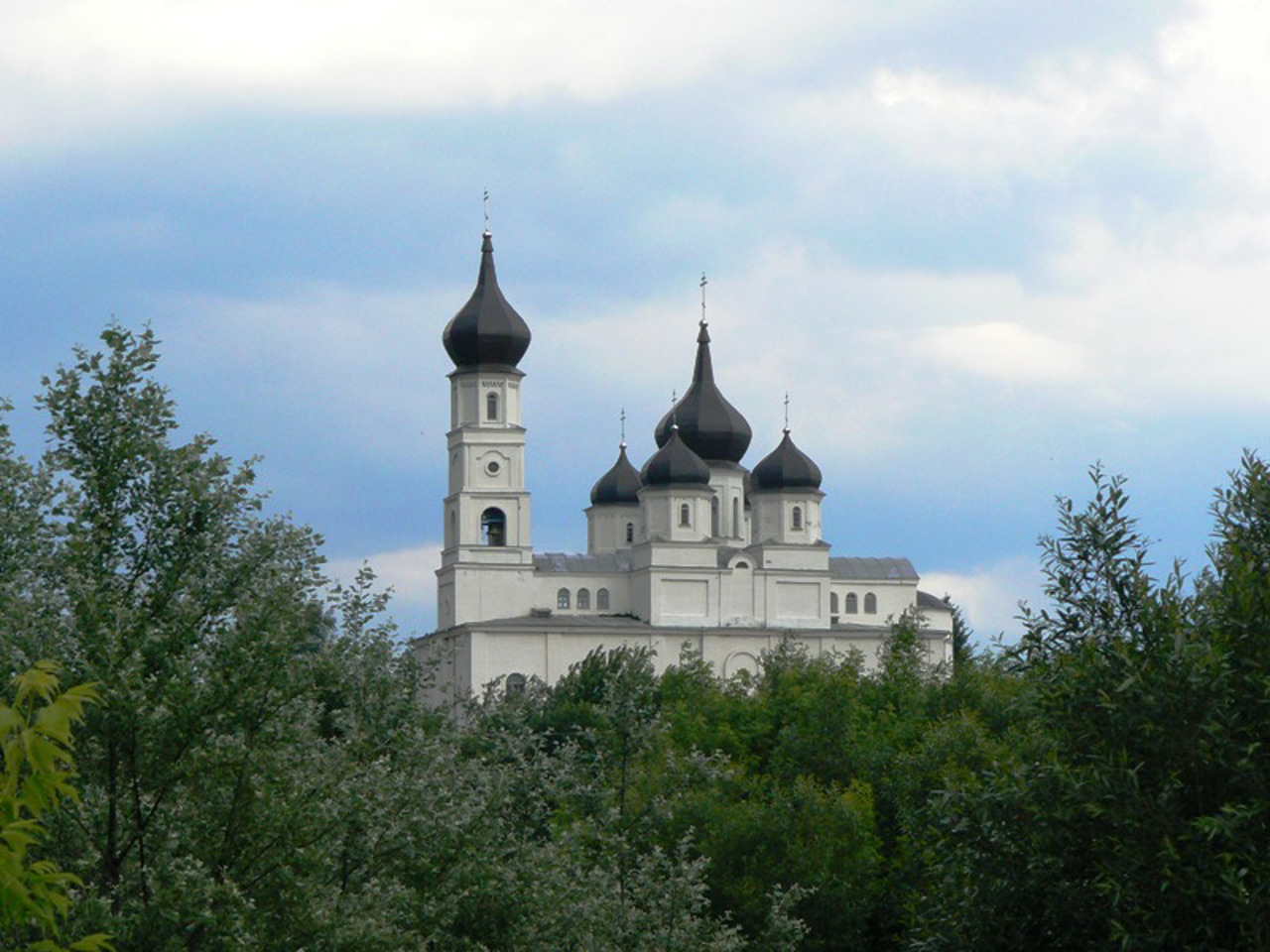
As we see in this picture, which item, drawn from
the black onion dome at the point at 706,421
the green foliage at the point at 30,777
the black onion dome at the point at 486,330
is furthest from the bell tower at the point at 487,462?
the green foliage at the point at 30,777

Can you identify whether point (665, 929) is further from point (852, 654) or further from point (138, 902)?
point (852, 654)

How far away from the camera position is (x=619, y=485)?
313 ft

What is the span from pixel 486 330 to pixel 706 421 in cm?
1157

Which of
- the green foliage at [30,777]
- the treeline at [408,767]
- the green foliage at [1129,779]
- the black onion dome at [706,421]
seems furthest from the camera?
the black onion dome at [706,421]

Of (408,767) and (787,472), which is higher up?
(787,472)

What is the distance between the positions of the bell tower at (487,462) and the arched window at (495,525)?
0.04 meters

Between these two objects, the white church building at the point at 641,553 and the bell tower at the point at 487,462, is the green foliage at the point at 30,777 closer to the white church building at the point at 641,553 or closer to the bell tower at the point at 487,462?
the white church building at the point at 641,553

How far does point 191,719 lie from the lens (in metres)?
14.2

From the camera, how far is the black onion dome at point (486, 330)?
284ft

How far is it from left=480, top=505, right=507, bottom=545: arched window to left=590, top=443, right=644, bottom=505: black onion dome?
7955 mm

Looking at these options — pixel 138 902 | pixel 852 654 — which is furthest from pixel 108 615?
pixel 852 654

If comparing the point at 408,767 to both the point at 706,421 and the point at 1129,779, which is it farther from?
the point at 706,421

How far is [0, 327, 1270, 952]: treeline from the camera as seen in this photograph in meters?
14.1

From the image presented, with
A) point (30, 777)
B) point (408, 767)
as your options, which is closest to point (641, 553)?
point (408, 767)
